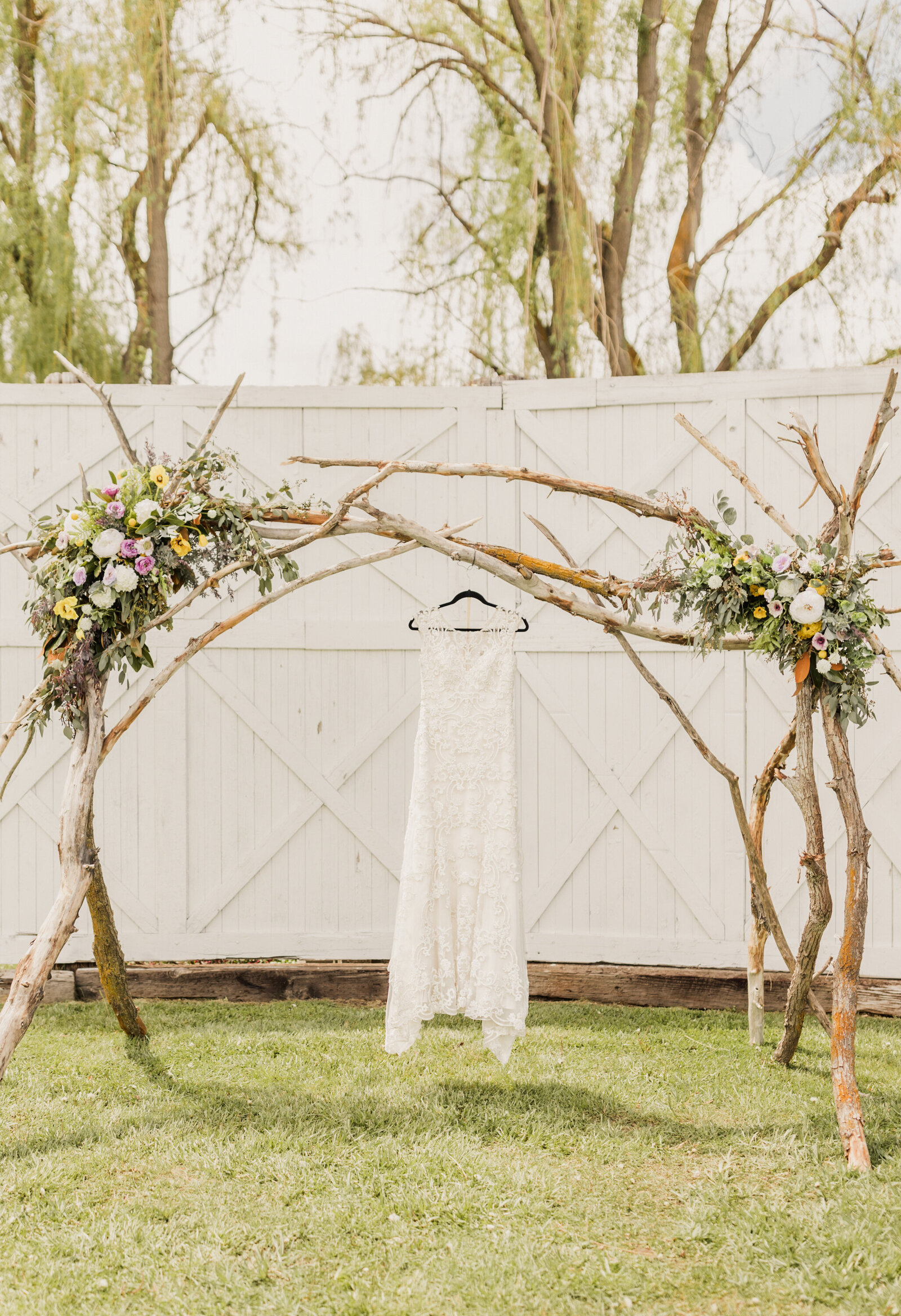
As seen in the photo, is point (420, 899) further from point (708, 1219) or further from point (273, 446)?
point (273, 446)

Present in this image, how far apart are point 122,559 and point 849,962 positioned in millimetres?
2486

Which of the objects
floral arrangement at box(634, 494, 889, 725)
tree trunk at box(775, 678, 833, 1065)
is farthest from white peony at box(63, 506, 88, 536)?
tree trunk at box(775, 678, 833, 1065)

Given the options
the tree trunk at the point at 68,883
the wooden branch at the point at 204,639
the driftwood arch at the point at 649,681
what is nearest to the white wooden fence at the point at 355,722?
the driftwood arch at the point at 649,681

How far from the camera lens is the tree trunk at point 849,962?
271 cm

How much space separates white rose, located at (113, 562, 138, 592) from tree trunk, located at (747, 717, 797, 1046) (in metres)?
2.16

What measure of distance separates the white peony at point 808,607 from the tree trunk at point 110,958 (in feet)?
8.18

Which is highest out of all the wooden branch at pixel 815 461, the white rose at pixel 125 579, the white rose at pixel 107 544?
the wooden branch at pixel 815 461

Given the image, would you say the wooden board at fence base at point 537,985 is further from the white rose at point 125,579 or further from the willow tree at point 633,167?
the willow tree at point 633,167

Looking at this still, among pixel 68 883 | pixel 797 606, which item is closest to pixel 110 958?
pixel 68 883

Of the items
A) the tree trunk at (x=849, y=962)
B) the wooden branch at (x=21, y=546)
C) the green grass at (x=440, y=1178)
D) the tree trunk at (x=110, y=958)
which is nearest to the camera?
the green grass at (x=440, y=1178)

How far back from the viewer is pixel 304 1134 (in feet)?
9.63

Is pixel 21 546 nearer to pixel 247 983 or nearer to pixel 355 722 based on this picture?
pixel 355 722

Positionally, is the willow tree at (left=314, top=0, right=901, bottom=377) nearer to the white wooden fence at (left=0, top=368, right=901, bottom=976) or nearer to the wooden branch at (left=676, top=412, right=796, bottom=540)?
the white wooden fence at (left=0, top=368, right=901, bottom=976)

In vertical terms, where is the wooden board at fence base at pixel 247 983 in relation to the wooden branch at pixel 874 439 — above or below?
below
